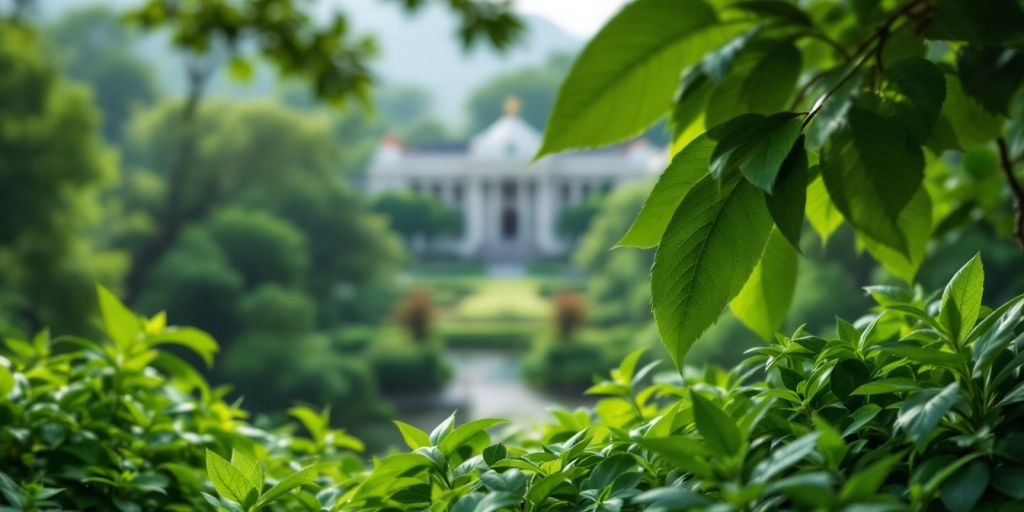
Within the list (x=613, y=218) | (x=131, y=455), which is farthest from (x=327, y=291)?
(x=131, y=455)

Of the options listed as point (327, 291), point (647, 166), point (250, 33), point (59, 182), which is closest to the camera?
point (250, 33)

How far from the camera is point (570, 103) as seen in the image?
0.99 feet

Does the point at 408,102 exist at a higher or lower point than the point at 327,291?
higher

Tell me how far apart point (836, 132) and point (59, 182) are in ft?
24.2

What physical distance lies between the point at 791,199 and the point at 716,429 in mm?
59

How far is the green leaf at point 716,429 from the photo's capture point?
165 mm

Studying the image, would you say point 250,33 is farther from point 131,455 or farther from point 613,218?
point 613,218

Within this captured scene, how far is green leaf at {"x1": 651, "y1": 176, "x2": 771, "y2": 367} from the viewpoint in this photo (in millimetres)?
203

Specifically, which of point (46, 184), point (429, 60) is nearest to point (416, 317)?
point (46, 184)

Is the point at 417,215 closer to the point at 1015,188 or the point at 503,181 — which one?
the point at 503,181

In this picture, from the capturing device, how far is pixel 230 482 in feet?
0.75

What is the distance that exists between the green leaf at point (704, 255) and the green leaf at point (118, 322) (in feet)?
0.84

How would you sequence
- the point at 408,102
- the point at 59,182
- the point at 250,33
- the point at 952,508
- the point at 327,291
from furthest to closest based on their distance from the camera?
the point at 408,102
the point at 327,291
the point at 59,182
the point at 250,33
the point at 952,508

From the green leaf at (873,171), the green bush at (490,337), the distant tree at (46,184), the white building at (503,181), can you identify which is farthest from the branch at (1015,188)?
the white building at (503,181)
